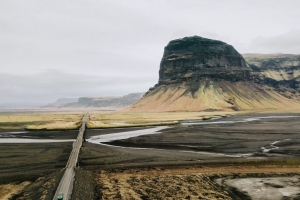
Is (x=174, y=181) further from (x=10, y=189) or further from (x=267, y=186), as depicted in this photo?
(x=10, y=189)

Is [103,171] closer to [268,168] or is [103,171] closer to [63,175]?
[63,175]

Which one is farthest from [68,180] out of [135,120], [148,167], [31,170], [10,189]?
[135,120]

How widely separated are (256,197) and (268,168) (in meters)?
9.63

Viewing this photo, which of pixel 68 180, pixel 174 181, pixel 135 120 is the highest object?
pixel 68 180

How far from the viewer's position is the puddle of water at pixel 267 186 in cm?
1991

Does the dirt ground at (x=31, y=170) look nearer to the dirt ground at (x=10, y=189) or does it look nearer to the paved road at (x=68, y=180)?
the dirt ground at (x=10, y=189)

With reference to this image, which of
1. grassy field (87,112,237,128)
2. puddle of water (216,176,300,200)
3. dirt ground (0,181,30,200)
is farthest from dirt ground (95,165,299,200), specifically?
grassy field (87,112,237,128)

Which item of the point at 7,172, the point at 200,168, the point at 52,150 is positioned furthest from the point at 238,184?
the point at 52,150

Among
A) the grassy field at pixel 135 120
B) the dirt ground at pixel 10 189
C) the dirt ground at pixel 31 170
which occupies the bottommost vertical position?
the grassy field at pixel 135 120

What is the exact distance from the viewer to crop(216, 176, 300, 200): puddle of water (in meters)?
19.9

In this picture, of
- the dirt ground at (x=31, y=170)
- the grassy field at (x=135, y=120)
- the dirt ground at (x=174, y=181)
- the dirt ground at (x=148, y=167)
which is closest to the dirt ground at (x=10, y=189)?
the dirt ground at (x=31, y=170)

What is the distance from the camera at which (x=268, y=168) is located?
27.9 meters

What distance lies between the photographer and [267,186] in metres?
22.3

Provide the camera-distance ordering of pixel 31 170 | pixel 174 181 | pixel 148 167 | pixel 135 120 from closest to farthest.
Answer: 1. pixel 174 181
2. pixel 31 170
3. pixel 148 167
4. pixel 135 120
